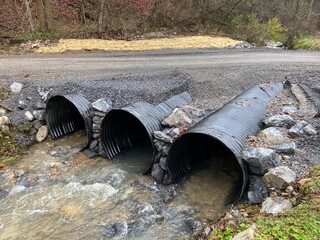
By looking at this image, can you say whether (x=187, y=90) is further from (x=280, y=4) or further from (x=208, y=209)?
(x=280, y=4)

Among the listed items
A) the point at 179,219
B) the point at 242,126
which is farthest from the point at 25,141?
the point at 242,126

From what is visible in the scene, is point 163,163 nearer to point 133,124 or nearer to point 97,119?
point 97,119

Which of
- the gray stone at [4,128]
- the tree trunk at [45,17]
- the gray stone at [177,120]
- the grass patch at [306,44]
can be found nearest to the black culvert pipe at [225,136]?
the gray stone at [177,120]

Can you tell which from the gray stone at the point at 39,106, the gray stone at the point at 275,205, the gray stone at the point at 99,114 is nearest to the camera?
the gray stone at the point at 275,205

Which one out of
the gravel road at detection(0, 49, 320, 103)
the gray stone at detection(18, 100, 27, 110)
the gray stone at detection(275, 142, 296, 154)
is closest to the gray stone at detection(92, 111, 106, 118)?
the gravel road at detection(0, 49, 320, 103)

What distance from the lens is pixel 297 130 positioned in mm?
6352

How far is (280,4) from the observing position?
30047mm

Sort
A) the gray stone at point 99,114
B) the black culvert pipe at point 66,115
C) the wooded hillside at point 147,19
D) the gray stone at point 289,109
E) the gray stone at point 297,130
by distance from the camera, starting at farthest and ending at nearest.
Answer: the wooded hillside at point 147,19 < the black culvert pipe at point 66,115 < the gray stone at point 99,114 < the gray stone at point 289,109 < the gray stone at point 297,130

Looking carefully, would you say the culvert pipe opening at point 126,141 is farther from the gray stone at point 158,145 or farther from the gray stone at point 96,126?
the gray stone at point 158,145

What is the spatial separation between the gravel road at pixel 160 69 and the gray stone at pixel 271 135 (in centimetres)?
280

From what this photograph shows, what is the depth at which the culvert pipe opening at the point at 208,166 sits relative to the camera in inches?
249

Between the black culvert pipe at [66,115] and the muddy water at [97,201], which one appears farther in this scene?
the black culvert pipe at [66,115]

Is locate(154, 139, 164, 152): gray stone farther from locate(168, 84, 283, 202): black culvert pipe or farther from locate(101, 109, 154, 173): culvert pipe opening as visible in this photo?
locate(101, 109, 154, 173): culvert pipe opening

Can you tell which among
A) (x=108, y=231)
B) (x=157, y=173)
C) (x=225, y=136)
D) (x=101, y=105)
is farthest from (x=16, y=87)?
(x=225, y=136)
